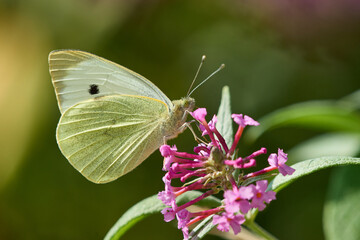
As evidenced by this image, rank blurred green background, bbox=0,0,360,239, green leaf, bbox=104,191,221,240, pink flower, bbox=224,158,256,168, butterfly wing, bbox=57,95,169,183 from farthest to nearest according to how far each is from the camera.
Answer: blurred green background, bbox=0,0,360,239, butterfly wing, bbox=57,95,169,183, green leaf, bbox=104,191,221,240, pink flower, bbox=224,158,256,168

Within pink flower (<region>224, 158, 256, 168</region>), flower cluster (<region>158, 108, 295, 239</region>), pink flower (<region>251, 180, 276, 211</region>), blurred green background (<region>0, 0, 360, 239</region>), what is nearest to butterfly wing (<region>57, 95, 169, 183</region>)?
flower cluster (<region>158, 108, 295, 239</region>)

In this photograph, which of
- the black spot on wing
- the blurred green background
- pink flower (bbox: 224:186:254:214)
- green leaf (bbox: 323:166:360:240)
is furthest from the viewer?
the blurred green background

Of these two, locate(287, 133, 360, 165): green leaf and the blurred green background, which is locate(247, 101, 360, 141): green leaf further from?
the blurred green background

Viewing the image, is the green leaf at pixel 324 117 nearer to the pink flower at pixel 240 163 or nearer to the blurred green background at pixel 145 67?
the pink flower at pixel 240 163

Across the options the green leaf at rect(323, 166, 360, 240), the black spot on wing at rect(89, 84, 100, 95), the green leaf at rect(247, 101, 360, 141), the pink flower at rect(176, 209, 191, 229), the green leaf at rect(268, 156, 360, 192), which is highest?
the black spot on wing at rect(89, 84, 100, 95)

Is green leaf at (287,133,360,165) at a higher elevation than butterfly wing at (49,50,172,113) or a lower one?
lower

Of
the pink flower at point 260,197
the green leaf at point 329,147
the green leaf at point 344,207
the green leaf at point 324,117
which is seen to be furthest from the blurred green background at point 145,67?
the pink flower at point 260,197

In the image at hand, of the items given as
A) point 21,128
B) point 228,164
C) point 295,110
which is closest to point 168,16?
point 21,128

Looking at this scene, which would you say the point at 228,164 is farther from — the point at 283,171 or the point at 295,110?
the point at 295,110
